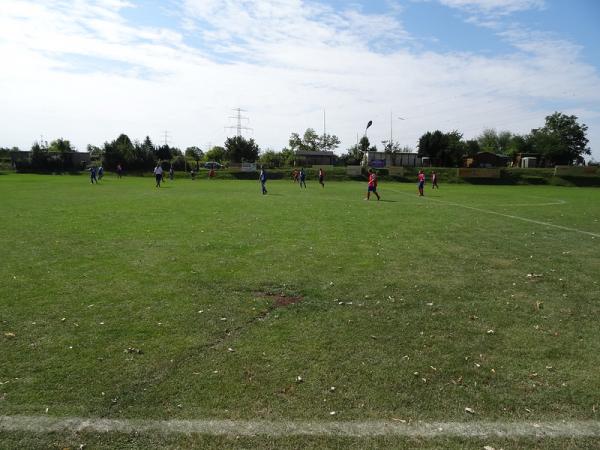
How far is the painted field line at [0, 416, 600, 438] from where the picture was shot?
13.1 feet

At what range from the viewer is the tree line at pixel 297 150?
71250mm

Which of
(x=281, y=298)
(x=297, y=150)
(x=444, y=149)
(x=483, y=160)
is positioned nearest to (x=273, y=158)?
(x=297, y=150)

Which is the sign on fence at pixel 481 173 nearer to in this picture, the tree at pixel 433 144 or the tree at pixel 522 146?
the tree at pixel 433 144

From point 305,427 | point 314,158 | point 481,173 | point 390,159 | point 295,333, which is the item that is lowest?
point 305,427

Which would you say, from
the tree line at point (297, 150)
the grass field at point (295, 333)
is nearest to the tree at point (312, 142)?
the tree line at point (297, 150)

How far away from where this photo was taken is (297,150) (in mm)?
92625

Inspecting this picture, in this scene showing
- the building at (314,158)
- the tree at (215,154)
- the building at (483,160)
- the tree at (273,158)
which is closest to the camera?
the building at (314,158)

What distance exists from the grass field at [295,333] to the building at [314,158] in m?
73.5

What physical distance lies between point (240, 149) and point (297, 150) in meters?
12.2

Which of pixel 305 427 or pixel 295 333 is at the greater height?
pixel 295 333

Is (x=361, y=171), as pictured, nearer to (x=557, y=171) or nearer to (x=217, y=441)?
(x=557, y=171)

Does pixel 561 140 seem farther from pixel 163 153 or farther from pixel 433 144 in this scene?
pixel 163 153

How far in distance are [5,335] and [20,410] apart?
2110 mm

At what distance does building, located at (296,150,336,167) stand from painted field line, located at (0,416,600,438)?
266ft
